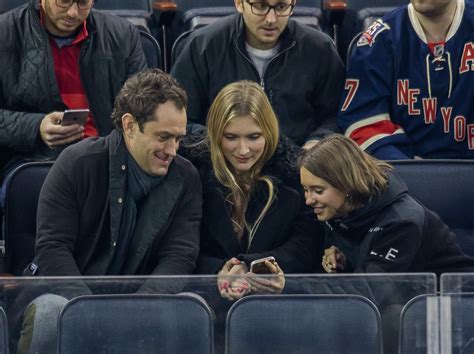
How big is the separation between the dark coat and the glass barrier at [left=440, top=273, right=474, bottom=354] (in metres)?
0.98

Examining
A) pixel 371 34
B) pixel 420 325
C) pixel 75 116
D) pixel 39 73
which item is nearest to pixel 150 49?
pixel 39 73

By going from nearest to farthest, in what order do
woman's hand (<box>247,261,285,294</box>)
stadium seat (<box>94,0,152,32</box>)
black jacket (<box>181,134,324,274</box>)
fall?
woman's hand (<box>247,261,285,294</box>) < black jacket (<box>181,134,324,274</box>) < stadium seat (<box>94,0,152,32</box>)

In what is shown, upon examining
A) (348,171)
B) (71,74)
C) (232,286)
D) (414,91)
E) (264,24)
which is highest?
(264,24)

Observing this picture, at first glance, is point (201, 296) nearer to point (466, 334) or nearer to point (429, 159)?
point (466, 334)

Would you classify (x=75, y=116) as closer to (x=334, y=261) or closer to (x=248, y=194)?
(x=248, y=194)

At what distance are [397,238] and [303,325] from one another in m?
0.68

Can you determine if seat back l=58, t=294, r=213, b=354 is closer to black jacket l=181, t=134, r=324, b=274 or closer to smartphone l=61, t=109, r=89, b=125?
black jacket l=181, t=134, r=324, b=274

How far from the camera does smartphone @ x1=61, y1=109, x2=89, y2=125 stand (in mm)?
4301

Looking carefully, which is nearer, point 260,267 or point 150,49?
point 260,267

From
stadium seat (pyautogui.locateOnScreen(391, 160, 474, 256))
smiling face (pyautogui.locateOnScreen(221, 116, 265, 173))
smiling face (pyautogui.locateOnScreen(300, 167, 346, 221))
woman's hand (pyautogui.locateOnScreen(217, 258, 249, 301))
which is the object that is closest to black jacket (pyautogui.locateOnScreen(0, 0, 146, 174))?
smiling face (pyautogui.locateOnScreen(221, 116, 265, 173))

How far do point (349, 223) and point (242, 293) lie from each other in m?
0.72

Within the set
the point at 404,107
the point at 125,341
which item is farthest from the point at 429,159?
the point at 125,341

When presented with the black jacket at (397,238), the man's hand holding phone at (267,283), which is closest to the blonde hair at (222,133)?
the black jacket at (397,238)

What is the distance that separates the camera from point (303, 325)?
3.30m
